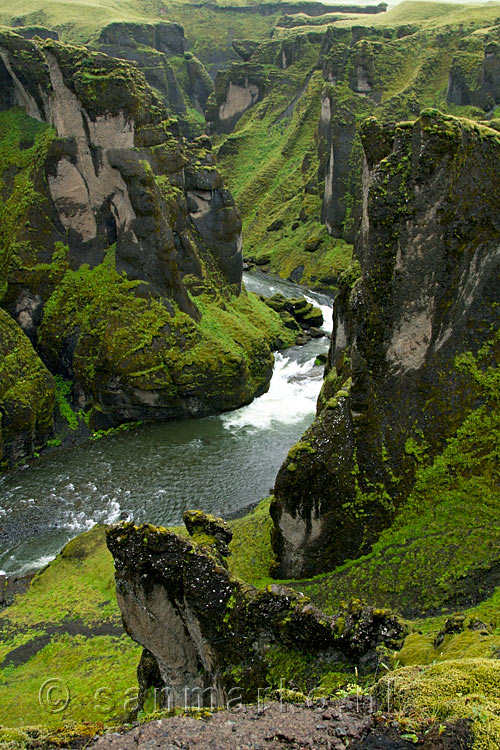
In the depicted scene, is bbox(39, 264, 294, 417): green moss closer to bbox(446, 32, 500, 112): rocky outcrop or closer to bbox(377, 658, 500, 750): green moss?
bbox(377, 658, 500, 750): green moss

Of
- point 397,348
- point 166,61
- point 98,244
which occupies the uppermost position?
point 166,61

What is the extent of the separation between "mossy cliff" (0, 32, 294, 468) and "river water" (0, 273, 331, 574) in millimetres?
2346

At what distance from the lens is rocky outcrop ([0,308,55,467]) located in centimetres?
2877

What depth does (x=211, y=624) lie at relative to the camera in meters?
10.4

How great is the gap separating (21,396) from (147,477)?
25.9ft

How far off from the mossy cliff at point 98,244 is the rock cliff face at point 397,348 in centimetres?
1955

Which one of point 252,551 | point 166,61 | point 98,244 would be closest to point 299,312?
point 98,244

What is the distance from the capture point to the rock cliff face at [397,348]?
45.2ft

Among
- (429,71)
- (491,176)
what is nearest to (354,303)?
(491,176)

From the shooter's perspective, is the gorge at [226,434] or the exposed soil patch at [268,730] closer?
the exposed soil patch at [268,730]

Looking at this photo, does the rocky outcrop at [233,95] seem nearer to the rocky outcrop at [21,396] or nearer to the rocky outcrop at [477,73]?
the rocky outcrop at [477,73]

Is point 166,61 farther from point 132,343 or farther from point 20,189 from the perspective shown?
point 132,343

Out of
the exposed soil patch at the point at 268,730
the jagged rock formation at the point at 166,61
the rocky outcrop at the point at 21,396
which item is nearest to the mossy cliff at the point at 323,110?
the jagged rock formation at the point at 166,61

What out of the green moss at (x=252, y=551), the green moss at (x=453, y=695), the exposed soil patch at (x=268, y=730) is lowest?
the green moss at (x=252, y=551)
